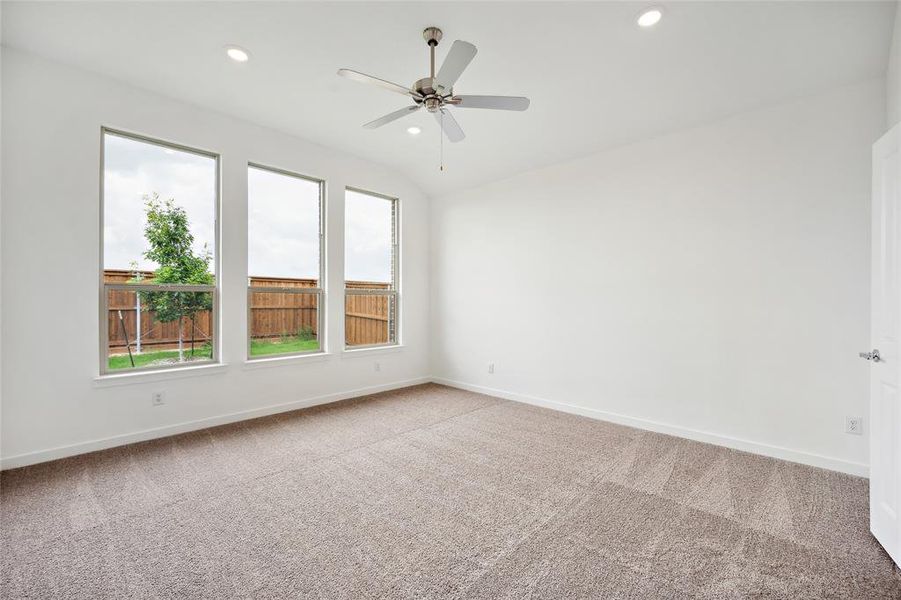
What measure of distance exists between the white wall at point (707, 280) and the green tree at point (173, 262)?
127 inches

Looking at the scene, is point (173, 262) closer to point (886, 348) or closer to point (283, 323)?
point (283, 323)

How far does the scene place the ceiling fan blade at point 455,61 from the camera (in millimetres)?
2070

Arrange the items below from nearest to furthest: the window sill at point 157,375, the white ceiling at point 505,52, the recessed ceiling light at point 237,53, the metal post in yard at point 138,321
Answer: the white ceiling at point 505,52 → the recessed ceiling light at point 237,53 → the window sill at point 157,375 → the metal post in yard at point 138,321

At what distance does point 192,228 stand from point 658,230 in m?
4.35

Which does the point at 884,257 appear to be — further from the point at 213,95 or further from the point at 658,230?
the point at 213,95

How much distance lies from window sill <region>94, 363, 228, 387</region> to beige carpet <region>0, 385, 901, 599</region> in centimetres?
53

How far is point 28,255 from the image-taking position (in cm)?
286

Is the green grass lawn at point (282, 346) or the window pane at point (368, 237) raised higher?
the window pane at point (368, 237)

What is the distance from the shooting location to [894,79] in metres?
2.40

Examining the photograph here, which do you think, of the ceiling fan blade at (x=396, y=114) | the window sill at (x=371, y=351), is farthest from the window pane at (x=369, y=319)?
the ceiling fan blade at (x=396, y=114)

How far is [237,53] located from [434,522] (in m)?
3.39

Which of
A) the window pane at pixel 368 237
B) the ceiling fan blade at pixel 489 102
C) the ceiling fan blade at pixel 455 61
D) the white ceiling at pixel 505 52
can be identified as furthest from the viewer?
the window pane at pixel 368 237

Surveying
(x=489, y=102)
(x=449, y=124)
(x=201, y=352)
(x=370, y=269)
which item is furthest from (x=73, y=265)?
(x=489, y=102)

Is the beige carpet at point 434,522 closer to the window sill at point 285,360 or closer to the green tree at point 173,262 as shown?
the window sill at point 285,360
